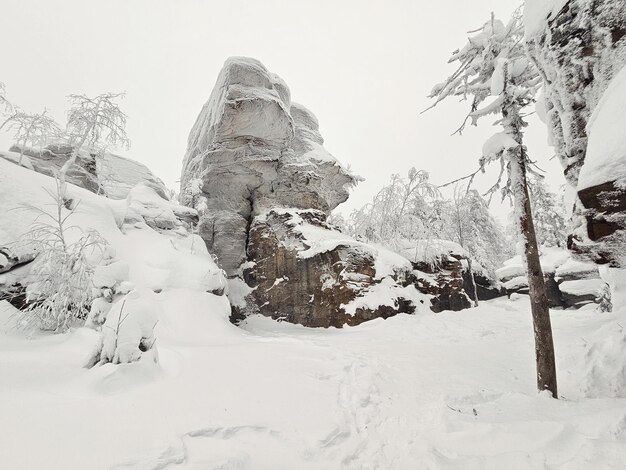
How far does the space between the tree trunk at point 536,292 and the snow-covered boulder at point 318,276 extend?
9006 millimetres

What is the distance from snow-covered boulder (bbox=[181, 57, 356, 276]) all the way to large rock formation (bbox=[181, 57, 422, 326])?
74mm

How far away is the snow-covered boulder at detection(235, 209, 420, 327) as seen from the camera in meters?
15.1

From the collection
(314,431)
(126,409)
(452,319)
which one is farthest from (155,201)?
(452,319)

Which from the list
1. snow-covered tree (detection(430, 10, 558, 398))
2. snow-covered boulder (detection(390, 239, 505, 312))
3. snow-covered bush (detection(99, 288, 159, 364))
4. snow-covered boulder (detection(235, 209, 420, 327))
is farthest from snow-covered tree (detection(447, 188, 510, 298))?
snow-covered bush (detection(99, 288, 159, 364))

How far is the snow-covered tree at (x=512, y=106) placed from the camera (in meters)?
5.98

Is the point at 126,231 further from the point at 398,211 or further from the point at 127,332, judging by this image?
the point at 398,211

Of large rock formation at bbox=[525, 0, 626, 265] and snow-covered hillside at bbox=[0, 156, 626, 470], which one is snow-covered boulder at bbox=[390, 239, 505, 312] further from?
large rock formation at bbox=[525, 0, 626, 265]

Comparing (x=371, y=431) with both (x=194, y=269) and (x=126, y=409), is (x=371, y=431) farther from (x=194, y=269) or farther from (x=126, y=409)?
(x=194, y=269)

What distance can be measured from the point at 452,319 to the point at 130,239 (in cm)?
1561

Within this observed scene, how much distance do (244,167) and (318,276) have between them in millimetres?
10548

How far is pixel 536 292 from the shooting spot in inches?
235

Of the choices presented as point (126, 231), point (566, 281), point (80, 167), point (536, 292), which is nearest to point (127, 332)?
point (536, 292)

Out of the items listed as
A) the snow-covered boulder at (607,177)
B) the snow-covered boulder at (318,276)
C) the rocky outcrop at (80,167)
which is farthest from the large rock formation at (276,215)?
the snow-covered boulder at (607,177)

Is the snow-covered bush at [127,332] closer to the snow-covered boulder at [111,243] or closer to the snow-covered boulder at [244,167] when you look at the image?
the snow-covered boulder at [111,243]
